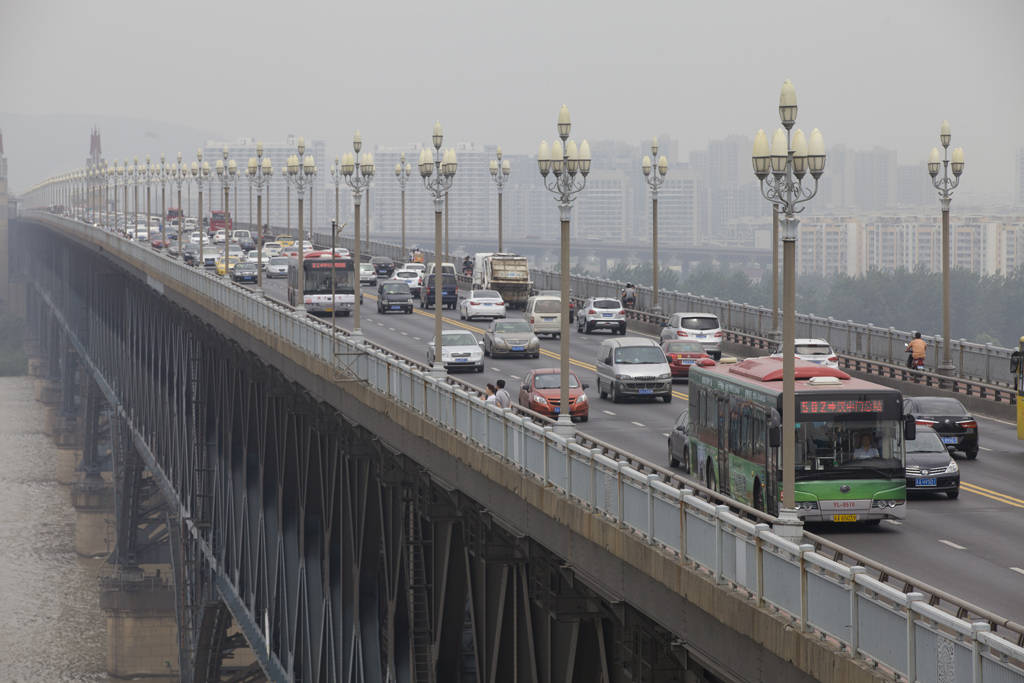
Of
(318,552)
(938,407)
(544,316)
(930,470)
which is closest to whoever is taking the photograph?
(930,470)

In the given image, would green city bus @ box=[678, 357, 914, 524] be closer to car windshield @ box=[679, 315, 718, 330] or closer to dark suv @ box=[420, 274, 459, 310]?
car windshield @ box=[679, 315, 718, 330]

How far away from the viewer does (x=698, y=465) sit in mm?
27578

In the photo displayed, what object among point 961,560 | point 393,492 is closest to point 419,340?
point 393,492

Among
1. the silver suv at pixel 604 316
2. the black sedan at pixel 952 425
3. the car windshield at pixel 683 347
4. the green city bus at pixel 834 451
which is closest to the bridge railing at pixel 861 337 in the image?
the silver suv at pixel 604 316

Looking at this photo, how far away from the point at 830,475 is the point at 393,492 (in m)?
13.6

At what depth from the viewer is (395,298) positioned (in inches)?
3036

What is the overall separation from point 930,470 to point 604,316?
135 feet

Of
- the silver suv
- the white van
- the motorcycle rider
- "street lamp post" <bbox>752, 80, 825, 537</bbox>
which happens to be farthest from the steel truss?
the motorcycle rider

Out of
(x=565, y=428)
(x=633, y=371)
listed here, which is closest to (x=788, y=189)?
(x=565, y=428)

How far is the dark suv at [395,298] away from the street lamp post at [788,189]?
5832 centimetres

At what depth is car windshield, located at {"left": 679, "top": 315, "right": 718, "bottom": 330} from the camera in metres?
57.8

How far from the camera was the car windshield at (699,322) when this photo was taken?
189 ft

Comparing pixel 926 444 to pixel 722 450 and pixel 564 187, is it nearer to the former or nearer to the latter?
pixel 722 450

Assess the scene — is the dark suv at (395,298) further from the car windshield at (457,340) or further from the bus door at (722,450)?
the bus door at (722,450)
